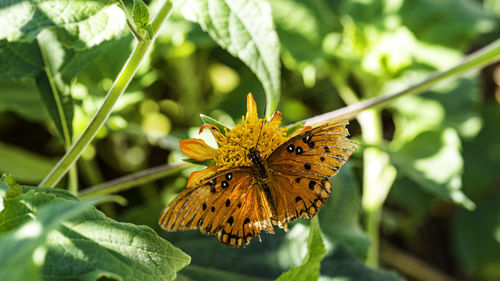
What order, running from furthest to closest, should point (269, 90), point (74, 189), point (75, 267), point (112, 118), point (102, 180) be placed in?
point (102, 180) < point (112, 118) < point (74, 189) < point (269, 90) < point (75, 267)

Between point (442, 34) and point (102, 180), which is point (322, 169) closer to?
point (442, 34)

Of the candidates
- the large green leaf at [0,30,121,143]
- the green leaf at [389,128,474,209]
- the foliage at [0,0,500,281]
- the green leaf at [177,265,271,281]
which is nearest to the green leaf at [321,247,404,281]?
the foliage at [0,0,500,281]

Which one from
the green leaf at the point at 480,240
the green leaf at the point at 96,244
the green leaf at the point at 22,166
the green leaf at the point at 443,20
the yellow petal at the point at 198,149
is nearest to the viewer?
the green leaf at the point at 96,244

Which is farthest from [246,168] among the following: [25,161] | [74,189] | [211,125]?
[25,161]

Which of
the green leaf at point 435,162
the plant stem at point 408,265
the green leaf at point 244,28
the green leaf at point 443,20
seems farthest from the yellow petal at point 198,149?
the plant stem at point 408,265

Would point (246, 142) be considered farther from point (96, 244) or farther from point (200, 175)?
point (96, 244)

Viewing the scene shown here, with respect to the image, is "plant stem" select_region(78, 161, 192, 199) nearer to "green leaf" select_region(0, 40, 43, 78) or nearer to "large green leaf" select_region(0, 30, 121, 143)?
"large green leaf" select_region(0, 30, 121, 143)

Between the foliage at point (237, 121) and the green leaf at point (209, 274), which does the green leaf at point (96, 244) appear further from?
the green leaf at point (209, 274)
